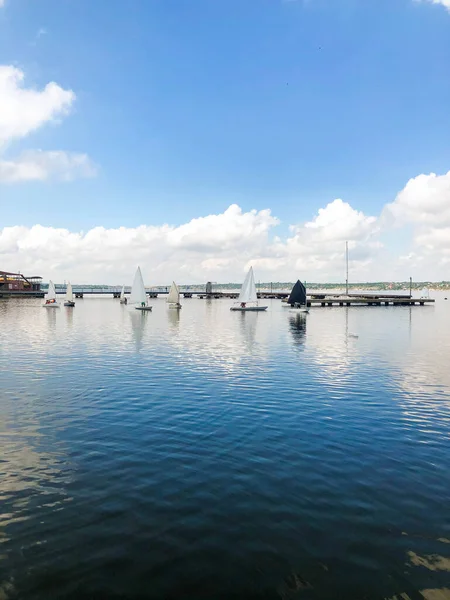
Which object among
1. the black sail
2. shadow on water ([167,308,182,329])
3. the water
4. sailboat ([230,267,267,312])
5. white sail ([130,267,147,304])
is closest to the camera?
the water

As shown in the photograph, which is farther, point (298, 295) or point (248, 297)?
point (298, 295)

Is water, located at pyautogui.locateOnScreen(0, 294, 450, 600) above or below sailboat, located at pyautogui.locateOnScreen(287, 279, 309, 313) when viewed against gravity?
below

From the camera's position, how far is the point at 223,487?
13984 millimetres

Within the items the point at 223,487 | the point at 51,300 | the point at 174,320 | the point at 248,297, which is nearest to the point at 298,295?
the point at 248,297

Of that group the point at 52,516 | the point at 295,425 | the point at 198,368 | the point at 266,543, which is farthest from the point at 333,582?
the point at 198,368

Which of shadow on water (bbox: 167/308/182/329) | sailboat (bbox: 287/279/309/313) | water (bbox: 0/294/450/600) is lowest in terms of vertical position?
water (bbox: 0/294/450/600)

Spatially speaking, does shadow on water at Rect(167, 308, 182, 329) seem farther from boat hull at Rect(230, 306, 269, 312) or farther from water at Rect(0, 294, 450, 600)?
water at Rect(0, 294, 450, 600)

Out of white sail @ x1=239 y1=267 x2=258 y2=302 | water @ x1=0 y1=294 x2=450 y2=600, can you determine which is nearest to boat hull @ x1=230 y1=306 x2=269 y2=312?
white sail @ x1=239 y1=267 x2=258 y2=302

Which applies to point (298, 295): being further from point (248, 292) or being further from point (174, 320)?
point (174, 320)

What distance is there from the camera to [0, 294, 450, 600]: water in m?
9.48

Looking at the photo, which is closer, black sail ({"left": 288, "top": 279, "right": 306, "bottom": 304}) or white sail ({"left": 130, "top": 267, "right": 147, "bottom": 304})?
white sail ({"left": 130, "top": 267, "right": 147, "bottom": 304})

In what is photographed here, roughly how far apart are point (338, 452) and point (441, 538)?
6427 millimetres

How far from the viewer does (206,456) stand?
16.8m

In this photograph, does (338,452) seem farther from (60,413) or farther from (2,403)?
(2,403)
